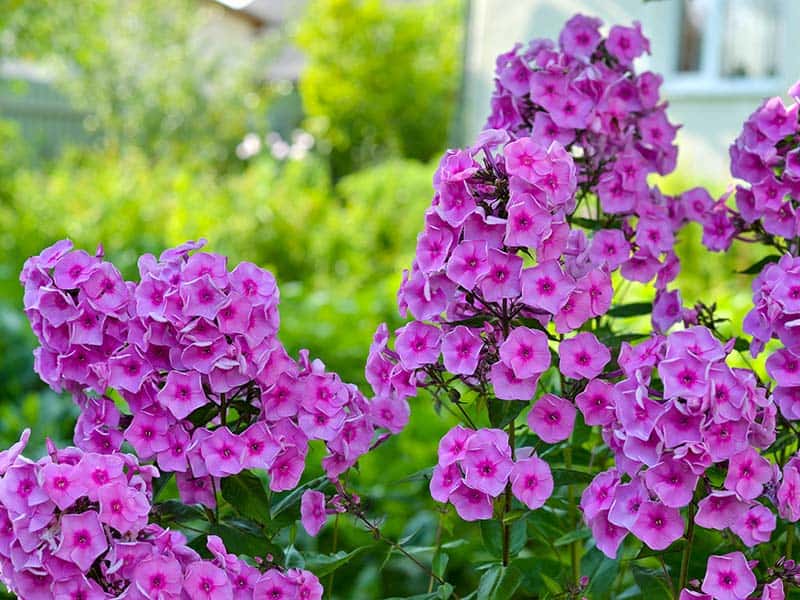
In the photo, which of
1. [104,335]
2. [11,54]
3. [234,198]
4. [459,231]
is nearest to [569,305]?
[459,231]

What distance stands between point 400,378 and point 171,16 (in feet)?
38.5

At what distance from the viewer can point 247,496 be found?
1.11m

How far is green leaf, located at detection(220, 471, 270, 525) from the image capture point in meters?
1.11

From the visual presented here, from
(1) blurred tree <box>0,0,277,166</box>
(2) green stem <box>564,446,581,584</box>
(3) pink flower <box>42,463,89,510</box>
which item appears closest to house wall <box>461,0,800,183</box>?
(1) blurred tree <box>0,0,277,166</box>

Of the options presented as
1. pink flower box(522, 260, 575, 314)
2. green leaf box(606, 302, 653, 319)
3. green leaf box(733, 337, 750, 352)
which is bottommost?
green leaf box(733, 337, 750, 352)

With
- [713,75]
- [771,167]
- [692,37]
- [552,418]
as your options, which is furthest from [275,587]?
[692,37]

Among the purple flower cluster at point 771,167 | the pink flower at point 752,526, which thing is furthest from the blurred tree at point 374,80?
the pink flower at point 752,526

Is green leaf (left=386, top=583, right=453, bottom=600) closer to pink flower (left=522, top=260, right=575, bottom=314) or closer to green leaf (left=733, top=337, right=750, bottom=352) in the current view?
pink flower (left=522, top=260, right=575, bottom=314)

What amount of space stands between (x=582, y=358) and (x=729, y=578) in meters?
0.23

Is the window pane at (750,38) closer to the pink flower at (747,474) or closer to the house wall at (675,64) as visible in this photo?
the house wall at (675,64)

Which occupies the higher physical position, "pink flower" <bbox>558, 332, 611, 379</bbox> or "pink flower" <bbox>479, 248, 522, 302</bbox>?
"pink flower" <bbox>479, 248, 522, 302</bbox>

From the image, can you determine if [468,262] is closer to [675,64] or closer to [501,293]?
[501,293]

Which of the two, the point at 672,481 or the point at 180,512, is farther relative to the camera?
the point at 180,512

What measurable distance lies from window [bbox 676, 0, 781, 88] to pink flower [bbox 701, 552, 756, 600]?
20.6 feet
